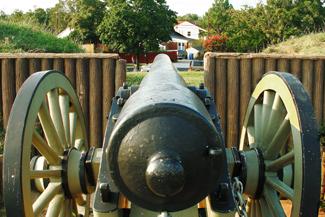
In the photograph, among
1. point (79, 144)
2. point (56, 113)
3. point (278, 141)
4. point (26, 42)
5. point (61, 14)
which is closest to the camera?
point (278, 141)

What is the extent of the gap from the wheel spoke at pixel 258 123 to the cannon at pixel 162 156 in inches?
0.5

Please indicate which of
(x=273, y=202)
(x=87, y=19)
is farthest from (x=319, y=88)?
(x=87, y=19)

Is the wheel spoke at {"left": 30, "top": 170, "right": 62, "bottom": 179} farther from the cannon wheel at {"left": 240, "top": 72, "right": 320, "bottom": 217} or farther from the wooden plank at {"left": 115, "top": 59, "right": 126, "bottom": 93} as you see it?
the wooden plank at {"left": 115, "top": 59, "right": 126, "bottom": 93}

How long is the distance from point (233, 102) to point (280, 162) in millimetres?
3177

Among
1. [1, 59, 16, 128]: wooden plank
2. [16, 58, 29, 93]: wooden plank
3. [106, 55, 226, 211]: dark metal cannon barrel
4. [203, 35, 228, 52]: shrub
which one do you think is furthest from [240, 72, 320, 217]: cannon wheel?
[203, 35, 228, 52]: shrub

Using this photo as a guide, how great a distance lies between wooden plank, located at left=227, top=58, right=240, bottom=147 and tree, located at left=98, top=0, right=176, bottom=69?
141 feet

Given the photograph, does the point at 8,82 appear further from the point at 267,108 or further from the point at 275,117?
the point at 275,117

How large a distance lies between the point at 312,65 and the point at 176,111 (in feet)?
16.5

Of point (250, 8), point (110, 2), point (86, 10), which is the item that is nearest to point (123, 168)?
point (250, 8)

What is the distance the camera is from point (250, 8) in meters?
42.5

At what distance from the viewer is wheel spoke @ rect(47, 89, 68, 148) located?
13.3 ft

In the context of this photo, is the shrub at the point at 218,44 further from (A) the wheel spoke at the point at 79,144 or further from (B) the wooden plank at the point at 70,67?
(A) the wheel spoke at the point at 79,144

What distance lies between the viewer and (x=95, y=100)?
22.2 ft

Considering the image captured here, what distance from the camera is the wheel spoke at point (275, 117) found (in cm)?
389
